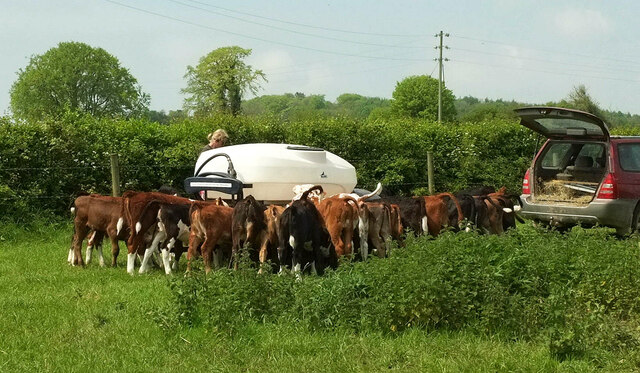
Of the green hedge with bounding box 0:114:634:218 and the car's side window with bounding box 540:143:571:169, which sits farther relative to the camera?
the green hedge with bounding box 0:114:634:218

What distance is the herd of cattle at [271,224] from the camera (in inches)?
478

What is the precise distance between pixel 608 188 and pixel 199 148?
942 cm

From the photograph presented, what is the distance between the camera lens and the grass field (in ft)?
24.7

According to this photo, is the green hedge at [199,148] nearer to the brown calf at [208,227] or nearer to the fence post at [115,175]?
the fence post at [115,175]

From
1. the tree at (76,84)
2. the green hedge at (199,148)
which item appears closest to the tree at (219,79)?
the tree at (76,84)

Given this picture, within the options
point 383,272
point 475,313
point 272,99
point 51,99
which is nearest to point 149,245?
point 383,272

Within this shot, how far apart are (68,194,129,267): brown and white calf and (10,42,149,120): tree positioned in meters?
54.2

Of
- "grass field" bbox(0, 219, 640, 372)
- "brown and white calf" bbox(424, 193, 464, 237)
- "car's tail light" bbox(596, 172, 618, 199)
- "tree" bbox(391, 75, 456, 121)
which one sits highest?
"tree" bbox(391, 75, 456, 121)

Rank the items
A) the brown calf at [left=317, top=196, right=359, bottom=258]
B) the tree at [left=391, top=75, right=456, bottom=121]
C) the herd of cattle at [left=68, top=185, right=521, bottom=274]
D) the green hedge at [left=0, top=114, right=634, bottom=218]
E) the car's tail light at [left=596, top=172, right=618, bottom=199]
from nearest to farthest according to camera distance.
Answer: the herd of cattle at [left=68, top=185, right=521, bottom=274] → the brown calf at [left=317, top=196, right=359, bottom=258] → the car's tail light at [left=596, top=172, right=618, bottom=199] → the green hedge at [left=0, top=114, right=634, bottom=218] → the tree at [left=391, top=75, right=456, bottom=121]

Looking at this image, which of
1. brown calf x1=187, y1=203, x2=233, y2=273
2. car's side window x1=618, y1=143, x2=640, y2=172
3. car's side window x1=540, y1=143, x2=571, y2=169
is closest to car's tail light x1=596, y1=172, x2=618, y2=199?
car's side window x1=618, y1=143, x2=640, y2=172

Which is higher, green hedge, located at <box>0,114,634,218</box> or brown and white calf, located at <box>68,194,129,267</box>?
green hedge, located at <box>0,114,634,218</box>

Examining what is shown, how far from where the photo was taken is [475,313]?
28.9ft

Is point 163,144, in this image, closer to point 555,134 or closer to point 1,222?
point 1,222

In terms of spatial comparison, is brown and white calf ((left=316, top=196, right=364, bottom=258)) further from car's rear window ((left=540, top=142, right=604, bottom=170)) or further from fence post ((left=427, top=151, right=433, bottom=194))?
fence post ((left=427, top=151, right=433, bottom=194))
